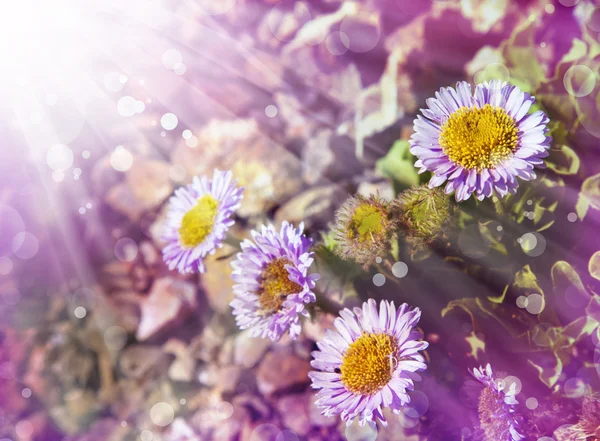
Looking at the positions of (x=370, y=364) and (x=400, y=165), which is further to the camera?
(x=400, y=165)

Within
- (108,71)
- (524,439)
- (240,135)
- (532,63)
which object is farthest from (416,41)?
(108,71)

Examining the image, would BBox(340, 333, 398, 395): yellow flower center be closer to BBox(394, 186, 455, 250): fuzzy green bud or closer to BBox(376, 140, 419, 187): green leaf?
BBox(394, 186, 455, 250): fuzzy green bud

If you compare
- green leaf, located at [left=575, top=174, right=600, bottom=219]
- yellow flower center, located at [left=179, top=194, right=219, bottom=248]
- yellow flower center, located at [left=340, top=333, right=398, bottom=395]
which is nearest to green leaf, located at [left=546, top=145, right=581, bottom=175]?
green leaf, located at [left=575, top=174, right=600, bottom=219]

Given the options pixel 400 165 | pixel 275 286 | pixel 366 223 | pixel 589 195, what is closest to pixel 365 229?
pixel 366 223

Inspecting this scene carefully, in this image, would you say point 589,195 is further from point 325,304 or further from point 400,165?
point 325,304

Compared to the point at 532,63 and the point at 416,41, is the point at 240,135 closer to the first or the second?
the point at 416,41

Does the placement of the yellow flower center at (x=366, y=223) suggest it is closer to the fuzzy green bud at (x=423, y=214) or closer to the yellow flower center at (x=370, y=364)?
the fuzzy green bud at (x=423, y=214)
